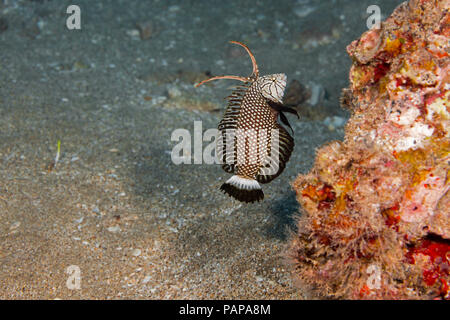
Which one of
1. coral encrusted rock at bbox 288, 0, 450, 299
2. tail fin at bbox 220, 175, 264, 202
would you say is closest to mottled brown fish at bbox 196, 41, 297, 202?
tail fin at bbox 220, 175, 264, 202

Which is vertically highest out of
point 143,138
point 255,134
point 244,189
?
point 255,134

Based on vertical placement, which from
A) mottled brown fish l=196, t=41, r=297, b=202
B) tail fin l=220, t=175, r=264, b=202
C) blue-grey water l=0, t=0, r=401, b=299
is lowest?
blue-grey water l=0, t=0, r=401, b=299

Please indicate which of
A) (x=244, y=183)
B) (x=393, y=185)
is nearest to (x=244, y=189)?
(x=244, y=183)

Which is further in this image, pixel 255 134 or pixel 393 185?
pixel 255 134

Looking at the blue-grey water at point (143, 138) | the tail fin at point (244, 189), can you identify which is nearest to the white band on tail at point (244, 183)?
the tail fin at point (244, 189)

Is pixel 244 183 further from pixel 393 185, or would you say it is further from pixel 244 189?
pixel 393 185

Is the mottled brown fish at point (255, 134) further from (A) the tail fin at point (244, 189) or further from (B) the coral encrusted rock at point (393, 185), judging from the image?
(B) the coral encrusted rock at point (393, 185)

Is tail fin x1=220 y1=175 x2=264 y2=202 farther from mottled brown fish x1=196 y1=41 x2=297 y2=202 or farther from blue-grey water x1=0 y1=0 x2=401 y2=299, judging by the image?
blue-grey water x1=0 y1=0 x2=401 y2=299

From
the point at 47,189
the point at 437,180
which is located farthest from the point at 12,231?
the point at 437,180
